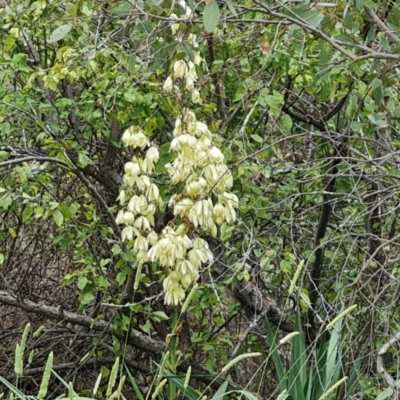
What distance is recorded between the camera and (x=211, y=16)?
6.35ft

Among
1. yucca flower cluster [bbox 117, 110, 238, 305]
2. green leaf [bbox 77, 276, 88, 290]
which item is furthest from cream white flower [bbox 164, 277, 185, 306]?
green leaf [bbox 77, 276, 88, 290]

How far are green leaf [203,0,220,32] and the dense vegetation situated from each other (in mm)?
335

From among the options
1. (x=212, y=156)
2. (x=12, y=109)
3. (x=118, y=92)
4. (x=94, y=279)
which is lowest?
(x=94, y=279)

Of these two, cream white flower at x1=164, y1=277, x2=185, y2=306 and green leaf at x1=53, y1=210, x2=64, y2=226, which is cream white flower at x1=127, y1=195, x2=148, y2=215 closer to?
cream white flower at x1=164, y1=277, x2=185, y2=306

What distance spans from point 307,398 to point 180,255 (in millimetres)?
1076

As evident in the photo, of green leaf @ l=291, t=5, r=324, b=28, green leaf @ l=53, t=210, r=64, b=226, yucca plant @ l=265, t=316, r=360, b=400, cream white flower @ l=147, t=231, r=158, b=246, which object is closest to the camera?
green leaf @ l=291, t=5, r=324, b=28

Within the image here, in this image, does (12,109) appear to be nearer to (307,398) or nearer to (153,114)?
(153,114)

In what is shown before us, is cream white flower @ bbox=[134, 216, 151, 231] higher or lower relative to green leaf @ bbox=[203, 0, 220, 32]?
lower

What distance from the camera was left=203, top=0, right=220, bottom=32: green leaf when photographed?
6.33 feet

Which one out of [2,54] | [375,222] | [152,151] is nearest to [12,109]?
[2,54]

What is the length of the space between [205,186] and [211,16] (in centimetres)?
59

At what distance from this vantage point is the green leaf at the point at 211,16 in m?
1.93

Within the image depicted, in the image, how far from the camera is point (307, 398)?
117 inches

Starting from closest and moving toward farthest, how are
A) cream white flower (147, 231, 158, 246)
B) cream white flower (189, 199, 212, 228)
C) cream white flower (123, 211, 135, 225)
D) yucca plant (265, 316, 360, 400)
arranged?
cream white flower (189, 199, 212, 228), cream white flower (147, 231, 158, 246), cream white flower (123, 211, 135, 225), yucca plant (265, 316, 360, 400)
